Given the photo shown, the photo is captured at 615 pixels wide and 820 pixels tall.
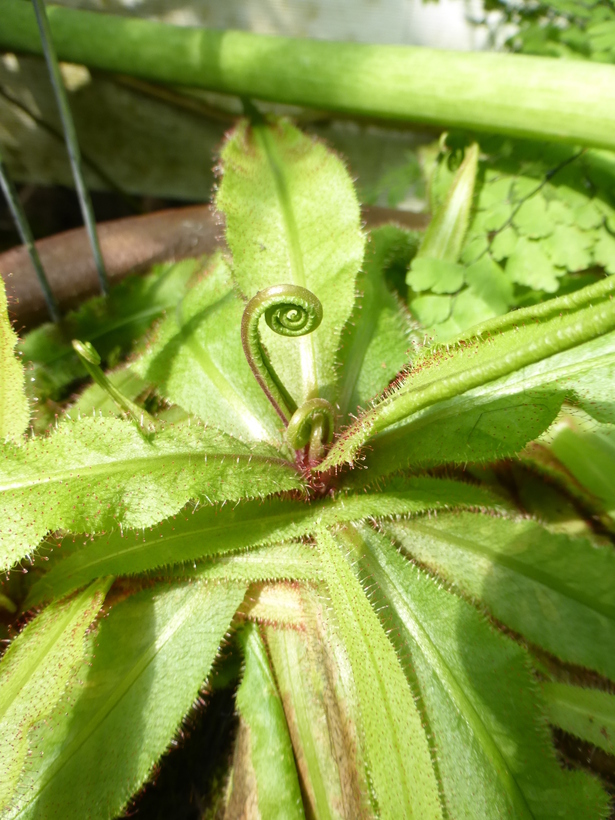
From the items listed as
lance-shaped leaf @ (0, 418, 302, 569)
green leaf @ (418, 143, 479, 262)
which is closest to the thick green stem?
green leaf @ (418, 143, 479, 262)

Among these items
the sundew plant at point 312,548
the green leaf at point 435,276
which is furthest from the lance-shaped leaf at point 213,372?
the green leaf at point 435,276

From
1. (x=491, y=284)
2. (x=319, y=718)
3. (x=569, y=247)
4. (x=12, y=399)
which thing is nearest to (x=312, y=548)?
(x=319, y=718)

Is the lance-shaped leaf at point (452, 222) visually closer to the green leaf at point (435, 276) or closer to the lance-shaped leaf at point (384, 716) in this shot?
the green leaf at point (435, 276)

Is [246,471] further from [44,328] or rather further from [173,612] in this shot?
[44,328]

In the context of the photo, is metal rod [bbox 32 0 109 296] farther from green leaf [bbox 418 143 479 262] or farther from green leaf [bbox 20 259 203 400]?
green leaf [bbox 418 143 479 262]

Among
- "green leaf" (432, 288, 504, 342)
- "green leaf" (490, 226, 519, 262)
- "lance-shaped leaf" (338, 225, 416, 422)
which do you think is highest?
"green leaf" (490, 226, 519, 262)

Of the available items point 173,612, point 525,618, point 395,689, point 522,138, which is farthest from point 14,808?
point 522,138
